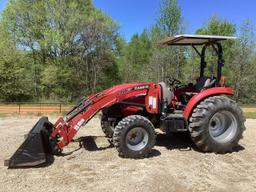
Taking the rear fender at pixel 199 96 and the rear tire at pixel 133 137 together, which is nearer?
the rear tire at pixel 133 137

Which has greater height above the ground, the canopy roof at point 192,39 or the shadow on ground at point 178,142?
the canopy roof at point 192,39

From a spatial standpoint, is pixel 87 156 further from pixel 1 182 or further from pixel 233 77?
pixel 233 77

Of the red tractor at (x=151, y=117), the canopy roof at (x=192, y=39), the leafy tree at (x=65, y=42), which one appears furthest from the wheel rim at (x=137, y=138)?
the leafy tree at (x=65, y=42)

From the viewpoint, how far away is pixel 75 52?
26.3 meters

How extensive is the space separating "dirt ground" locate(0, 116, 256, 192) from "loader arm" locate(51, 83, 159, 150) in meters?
0.43

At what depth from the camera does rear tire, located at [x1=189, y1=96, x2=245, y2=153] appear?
651 cm

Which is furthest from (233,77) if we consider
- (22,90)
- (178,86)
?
(178,86)

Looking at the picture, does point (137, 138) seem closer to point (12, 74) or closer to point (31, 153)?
point (31, 153)

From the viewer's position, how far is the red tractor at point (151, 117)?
608 cm

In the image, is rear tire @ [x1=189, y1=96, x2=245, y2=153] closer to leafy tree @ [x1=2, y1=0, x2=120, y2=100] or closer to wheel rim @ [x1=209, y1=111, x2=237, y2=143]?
wheel rim @ [x1=209, y1=111, x2=237, y2=143]

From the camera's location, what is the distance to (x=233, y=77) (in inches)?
947

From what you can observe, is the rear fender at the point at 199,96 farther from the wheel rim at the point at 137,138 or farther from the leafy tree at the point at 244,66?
the leafy tree at the point at 244,66

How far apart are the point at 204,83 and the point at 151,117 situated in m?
1.35

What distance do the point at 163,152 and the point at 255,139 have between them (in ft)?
9.89
